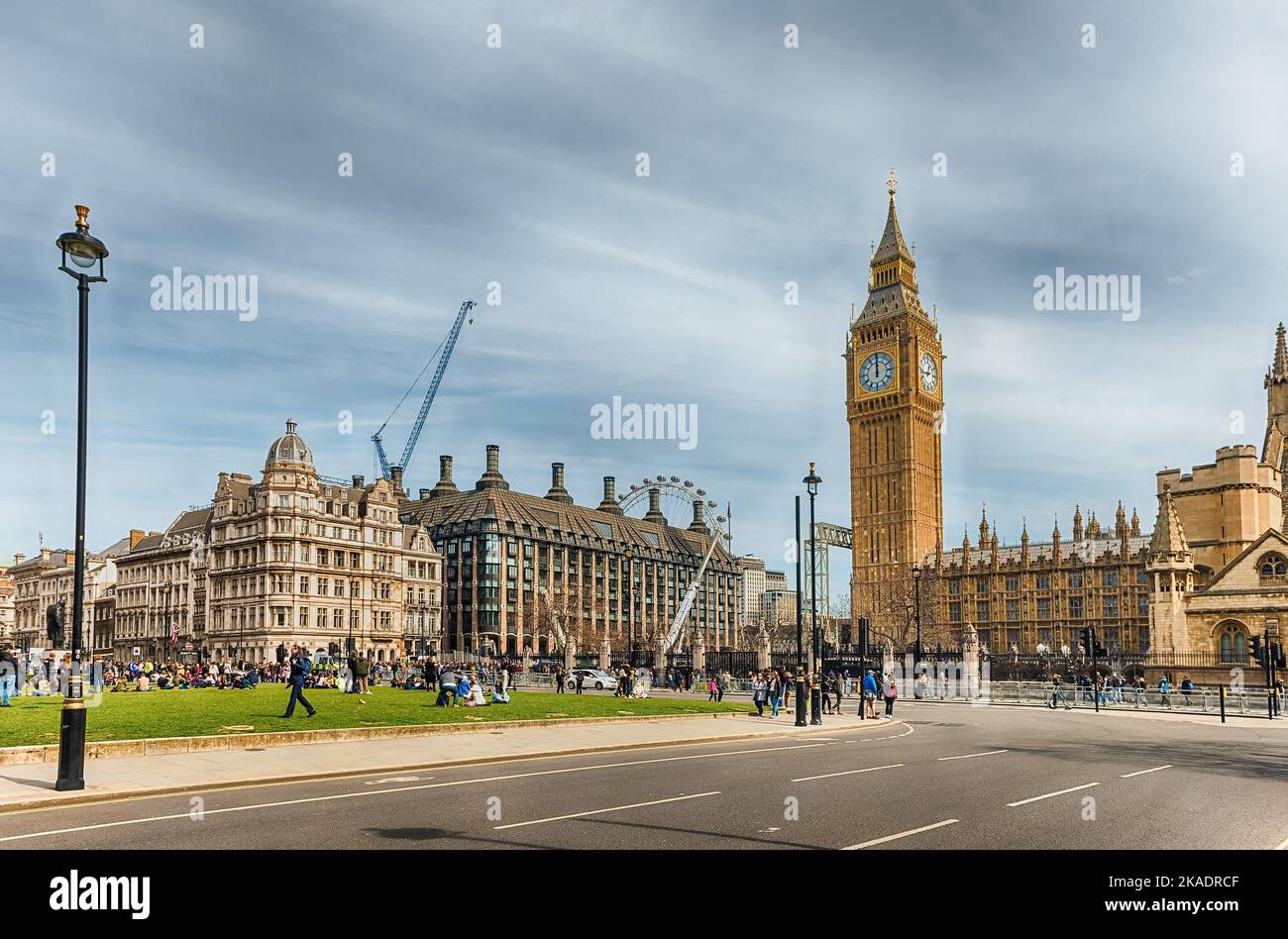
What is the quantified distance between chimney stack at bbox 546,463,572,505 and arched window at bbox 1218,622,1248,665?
369ft

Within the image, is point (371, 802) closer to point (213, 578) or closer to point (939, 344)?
point (213, 578)

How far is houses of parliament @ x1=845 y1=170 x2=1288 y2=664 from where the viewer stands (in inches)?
1972

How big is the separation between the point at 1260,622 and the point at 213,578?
85265 mm

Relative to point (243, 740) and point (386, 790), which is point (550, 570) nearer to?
point (243, 740)

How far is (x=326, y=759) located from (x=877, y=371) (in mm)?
129594

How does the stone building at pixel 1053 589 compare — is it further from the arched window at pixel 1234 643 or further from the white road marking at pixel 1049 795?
the white road marking at pixel 1049 795

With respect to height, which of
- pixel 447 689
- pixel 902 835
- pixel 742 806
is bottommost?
pixel 447 689

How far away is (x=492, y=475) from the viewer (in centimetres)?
13550

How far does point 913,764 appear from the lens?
64.7 feet

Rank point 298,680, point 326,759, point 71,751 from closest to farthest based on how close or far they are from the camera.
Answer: point 71,751 < point 326,759 < point 298,680

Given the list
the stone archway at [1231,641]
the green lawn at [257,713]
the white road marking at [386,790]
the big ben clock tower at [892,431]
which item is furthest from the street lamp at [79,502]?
the big ben clock tower at [892,431]

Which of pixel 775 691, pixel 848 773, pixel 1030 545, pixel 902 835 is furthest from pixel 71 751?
pixel 1030 545

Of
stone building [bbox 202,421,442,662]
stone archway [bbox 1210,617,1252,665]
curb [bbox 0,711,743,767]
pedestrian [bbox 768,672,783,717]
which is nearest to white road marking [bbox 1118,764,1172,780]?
curb [bbox 0,711,743,767]
